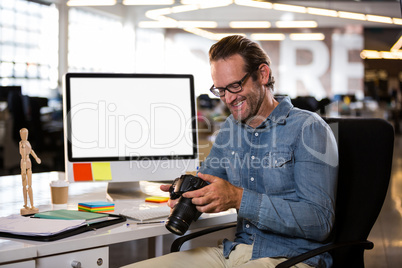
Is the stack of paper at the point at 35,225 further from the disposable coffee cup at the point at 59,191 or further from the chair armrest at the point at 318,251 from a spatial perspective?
the chair armrest at the point at 318,251

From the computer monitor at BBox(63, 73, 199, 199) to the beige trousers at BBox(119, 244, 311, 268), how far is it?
1.61ft

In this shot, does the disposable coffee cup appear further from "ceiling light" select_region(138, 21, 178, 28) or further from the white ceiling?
the white ceiling

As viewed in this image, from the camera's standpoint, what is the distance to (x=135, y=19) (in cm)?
1347

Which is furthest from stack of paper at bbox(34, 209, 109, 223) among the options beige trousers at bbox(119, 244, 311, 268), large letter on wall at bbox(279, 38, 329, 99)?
large letter on wall at bbox(279, 38, 329, 99)

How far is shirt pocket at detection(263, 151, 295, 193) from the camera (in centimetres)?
137

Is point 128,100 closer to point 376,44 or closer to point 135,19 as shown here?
point 135,19

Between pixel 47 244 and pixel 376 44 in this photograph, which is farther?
pixel 376 44

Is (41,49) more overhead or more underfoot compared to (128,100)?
more overhead

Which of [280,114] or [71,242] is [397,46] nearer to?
[280,114]

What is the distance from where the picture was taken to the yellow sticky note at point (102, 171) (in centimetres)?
179

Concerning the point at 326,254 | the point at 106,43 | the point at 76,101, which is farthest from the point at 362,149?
the point at 106,43

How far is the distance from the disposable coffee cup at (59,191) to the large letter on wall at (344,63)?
1416cm

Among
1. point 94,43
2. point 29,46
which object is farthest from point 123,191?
point 94,43

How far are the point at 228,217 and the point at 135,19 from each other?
41.4 feet
